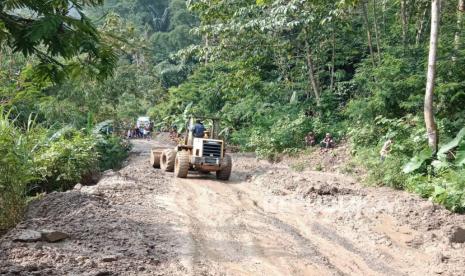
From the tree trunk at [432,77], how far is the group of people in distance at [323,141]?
6004 mm

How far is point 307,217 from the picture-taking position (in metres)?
8.73

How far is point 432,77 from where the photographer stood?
414 inches

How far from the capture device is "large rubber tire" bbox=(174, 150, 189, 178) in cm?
1276

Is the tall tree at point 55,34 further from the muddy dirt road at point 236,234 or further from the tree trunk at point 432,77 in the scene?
the tree trunk at point 432,77

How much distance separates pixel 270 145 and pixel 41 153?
388 inches

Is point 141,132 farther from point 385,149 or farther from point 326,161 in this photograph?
point 385,149

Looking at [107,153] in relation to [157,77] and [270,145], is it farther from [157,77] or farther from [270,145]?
[157,77]

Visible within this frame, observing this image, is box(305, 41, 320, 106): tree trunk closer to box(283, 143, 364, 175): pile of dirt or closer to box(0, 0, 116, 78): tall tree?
box(283, 143, 364, 175): pile of dirt

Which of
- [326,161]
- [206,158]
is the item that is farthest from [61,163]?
[326,161]

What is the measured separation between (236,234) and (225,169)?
5784 mm

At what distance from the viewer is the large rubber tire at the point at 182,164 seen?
41.9ft

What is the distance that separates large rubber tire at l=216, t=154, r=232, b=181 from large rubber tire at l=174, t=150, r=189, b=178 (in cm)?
94

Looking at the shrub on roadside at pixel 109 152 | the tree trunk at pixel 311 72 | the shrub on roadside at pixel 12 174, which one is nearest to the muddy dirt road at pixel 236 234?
the shrub on roadside at pixel 12 174

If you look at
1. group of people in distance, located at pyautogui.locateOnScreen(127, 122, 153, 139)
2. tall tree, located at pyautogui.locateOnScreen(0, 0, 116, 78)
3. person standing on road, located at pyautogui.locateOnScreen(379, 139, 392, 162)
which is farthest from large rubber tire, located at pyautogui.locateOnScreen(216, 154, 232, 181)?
group of people in distance, located at pyautogui.locateOnScreen(127, 122, 153, 139)
